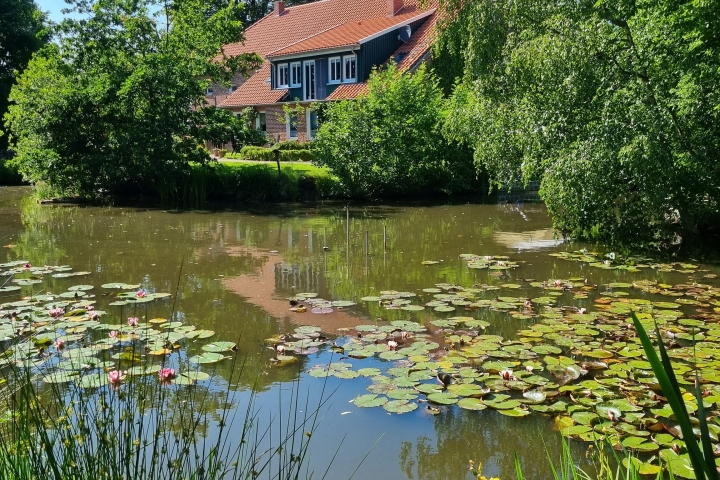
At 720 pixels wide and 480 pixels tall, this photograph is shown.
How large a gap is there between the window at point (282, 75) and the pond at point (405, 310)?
20575 millimetres

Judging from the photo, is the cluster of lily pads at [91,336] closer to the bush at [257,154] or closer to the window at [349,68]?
the bush at [257,154]

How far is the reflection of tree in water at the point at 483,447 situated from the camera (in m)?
4.28

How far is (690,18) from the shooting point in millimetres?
8875

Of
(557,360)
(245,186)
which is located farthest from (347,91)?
(557,360)

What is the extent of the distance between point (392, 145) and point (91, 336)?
15680mm

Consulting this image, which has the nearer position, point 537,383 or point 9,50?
point 537,383

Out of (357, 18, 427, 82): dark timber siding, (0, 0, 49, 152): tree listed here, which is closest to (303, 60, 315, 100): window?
(357, 18, 427, 82): dark timber siding

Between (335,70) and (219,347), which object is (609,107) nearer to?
(219,347)

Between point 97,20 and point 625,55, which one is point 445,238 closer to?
point 625,55

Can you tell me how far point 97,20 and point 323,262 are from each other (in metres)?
12.2

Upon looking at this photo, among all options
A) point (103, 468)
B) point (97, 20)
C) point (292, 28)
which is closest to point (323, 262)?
point (103, 468)

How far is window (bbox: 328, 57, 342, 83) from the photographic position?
33.0m

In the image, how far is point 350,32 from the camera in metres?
33.0

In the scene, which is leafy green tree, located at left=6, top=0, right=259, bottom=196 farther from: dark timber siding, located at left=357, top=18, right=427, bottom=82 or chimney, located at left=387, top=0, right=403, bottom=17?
chimney, located at left=387, top=0, right=403, bottom=17
